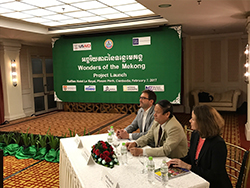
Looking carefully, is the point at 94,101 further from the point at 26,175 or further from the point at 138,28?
the point at 26,175

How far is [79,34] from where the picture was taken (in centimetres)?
791

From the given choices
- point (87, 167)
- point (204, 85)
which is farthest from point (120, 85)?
point (87, 167)

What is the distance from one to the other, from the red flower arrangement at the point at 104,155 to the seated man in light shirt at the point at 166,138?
0.21 metres

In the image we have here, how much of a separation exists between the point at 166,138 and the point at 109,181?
92 centimetres

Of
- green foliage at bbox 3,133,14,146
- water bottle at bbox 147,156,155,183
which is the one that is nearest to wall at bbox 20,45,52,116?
green foliage at bbox 3,133,14,146

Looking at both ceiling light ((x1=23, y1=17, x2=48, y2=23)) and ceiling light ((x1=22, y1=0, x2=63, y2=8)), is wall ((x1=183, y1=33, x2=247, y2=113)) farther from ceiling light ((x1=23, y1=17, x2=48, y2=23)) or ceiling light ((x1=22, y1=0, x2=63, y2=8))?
ceiling light ((x1=22, y1=0, x2=63, y2=8))

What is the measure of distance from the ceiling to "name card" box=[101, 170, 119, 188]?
3335mm

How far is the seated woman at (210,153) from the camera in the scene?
6.19 ft

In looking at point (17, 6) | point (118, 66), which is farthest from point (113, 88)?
point (17, 6)

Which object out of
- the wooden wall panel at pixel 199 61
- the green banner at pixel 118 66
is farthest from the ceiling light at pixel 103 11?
→ the wooden wall panel at pixel 199 61

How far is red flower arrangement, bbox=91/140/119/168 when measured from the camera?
208cm

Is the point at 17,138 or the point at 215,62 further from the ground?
the point at 215,62

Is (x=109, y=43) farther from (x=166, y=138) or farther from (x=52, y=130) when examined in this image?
(x=166, y=138)

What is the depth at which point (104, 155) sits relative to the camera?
2115mm
